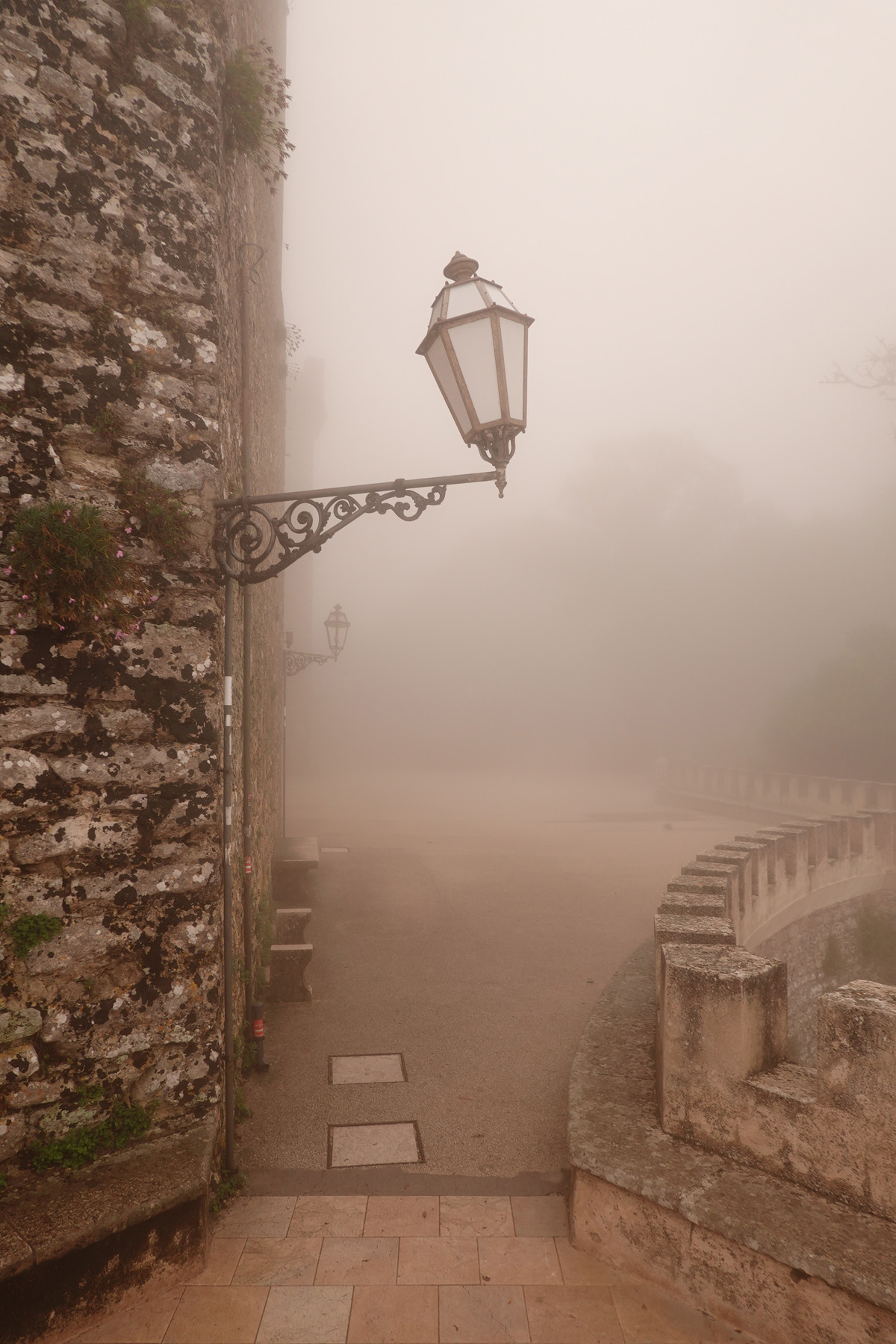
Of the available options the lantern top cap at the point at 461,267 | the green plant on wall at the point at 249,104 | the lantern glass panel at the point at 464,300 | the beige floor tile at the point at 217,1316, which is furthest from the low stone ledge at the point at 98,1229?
the green plant on wall at the point at 249,104

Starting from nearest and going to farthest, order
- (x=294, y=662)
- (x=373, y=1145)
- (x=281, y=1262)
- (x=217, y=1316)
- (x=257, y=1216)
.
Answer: (x=217, y=1316) < (x=281, y=1262) < (x=257, y=1216) < (x=373, y=1145) < (x=294, y=662)

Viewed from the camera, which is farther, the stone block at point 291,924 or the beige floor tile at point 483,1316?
the stone block at point 291,924

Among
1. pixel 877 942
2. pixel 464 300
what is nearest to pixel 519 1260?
pixel 464 300

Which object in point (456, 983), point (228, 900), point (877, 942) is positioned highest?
point (228, 900)

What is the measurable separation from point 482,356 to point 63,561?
2.04m

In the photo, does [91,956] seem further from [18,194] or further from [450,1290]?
[18,194]

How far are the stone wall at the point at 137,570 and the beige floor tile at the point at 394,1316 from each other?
92 cm

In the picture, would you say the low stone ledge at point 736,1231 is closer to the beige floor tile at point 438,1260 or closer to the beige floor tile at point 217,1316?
Answer: the beige floor tile at point 438,1260

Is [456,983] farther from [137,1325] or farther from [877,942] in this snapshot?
[877,942]

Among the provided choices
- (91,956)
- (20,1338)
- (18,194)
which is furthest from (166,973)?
(18,194)

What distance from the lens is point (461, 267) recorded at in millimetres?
3609

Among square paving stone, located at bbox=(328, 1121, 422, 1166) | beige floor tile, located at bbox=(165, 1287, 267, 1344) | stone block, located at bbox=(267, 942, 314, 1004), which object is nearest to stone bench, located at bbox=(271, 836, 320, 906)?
stone block, located at bbox=(267, 942, 314, 1004)

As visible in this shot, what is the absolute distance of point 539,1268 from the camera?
9.43 feet

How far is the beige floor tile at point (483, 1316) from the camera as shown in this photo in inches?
99.6
